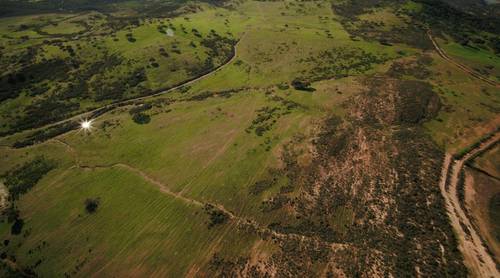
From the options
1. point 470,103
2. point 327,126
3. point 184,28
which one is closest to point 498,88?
point 470,103

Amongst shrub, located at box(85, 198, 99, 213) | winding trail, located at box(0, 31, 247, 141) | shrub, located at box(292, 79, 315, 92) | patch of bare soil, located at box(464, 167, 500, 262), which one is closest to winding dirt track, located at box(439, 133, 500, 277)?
patch of bare soil, located at box(464, 167, 500, 262)

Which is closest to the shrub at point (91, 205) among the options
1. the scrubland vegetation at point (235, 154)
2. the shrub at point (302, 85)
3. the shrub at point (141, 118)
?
the scrubland vegetation at point (235, 154)

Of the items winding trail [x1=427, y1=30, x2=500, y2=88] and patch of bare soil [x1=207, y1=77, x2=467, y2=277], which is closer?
patch of bare soil [x1=207, y1=77, x2=467, y2=277]

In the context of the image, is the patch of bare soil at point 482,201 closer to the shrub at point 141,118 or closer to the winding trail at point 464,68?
the winding trail at point 464,68

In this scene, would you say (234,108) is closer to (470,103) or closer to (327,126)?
(327,126)

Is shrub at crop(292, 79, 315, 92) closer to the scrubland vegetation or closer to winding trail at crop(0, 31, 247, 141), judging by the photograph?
the scrubland vegetation

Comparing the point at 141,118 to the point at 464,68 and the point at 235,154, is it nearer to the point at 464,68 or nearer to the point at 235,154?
the point at 235,154
